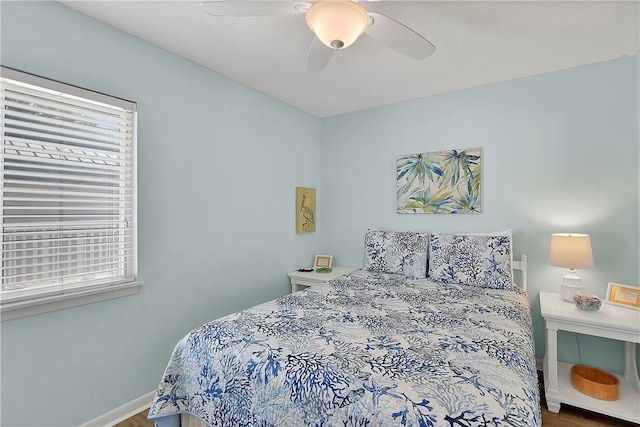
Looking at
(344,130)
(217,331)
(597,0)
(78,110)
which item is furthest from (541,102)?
(78,110)

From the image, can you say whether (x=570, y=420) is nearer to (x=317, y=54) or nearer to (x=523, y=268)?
(x=523, y=268)

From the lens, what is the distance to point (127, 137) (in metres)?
2.04

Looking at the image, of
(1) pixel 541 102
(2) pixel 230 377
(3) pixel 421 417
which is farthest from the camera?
(1) pixel 541 102

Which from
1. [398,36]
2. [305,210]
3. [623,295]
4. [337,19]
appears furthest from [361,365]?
[305,210]

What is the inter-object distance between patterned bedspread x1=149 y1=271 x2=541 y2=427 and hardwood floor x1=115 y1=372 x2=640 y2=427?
662 mm

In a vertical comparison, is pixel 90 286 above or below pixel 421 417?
above

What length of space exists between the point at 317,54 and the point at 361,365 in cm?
166

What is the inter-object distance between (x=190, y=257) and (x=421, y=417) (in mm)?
1974

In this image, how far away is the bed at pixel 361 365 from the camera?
106 centimetres

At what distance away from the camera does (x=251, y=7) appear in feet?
4.61

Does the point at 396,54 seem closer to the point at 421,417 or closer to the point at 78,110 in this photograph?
the point at 78,110

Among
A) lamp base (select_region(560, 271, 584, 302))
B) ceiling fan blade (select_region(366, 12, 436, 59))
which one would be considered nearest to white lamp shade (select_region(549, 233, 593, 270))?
lamp base (select_region(560, 271, 584, 302))

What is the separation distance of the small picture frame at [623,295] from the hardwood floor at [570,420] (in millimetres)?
741

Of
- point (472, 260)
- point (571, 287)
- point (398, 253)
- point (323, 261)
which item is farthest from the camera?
point (323, 261)
